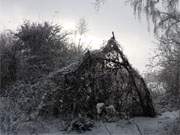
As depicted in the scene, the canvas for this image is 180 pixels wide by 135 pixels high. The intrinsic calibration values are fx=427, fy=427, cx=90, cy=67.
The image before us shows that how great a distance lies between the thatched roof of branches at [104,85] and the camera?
39.7 ft

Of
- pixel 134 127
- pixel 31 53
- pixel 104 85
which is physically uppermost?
pixel 31 53

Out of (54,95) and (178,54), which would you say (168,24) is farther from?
(54,95)

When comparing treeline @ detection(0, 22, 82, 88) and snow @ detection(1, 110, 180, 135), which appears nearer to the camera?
snow @ detection(1, 110, 180, 135)

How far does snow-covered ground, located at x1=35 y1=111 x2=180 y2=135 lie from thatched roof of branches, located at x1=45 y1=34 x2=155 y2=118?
46 centimetres

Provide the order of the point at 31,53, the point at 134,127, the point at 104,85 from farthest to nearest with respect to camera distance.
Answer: the point at 31,53
the point at 104,85
the point at 134,127

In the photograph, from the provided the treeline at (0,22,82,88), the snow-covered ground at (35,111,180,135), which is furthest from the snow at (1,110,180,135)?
the treeline at (0,22,82,88)

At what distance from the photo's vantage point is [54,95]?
12.1m

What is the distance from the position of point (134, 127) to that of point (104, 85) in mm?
1636

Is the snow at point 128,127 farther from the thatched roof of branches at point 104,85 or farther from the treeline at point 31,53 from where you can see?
the treeline at point 31,53

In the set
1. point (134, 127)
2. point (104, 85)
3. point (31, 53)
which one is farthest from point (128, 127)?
point (31, 53)

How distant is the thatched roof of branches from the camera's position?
12.1 m

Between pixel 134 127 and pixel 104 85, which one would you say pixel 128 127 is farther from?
pixel 104 85

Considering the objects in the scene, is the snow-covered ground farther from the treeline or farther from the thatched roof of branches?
the treeline

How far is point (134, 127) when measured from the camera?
11.5 meters
